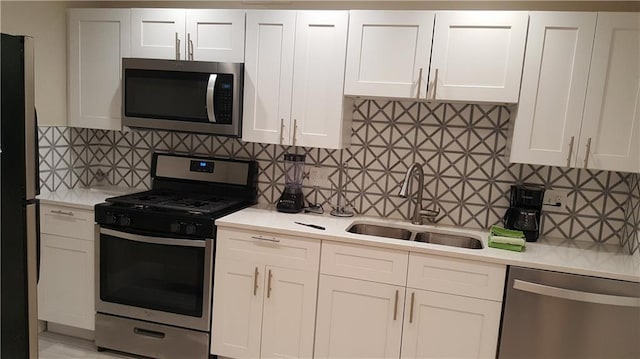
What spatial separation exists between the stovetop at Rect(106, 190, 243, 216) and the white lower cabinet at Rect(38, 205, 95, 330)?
27 centimetres

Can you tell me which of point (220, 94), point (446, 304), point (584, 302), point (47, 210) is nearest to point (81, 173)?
point (47, 210)

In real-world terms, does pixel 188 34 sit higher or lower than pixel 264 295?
higher

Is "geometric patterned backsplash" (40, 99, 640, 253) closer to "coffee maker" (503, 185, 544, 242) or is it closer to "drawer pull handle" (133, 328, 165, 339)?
"coffee maker" (503, 185, 544, 242)

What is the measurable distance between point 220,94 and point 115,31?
897 millimetres

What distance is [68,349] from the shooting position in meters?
2.90

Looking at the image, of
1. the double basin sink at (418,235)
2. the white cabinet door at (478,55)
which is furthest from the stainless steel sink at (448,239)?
the white cabinet door at (478,55)

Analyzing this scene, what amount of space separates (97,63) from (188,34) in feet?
2.30

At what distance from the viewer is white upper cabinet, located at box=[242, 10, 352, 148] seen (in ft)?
8.60

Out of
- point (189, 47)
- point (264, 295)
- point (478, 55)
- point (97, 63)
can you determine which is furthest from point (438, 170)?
point (97, 63)

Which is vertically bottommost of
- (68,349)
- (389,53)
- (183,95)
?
(68,349)

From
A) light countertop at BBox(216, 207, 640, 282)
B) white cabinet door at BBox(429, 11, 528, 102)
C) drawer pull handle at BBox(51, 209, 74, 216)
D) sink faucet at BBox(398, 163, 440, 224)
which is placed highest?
white cabinet door at BBox(429, 11, 528, 102)

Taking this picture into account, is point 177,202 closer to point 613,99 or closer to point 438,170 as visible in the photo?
point 438,170

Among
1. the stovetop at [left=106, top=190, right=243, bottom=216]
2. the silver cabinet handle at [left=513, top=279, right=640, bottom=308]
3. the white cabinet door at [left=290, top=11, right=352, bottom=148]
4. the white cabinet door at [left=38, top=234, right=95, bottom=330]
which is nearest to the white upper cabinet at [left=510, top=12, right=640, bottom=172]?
the silver cabinet handle at [left=513, top=279, right=640, bottom=308]

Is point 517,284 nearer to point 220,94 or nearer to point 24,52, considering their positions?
point 220,94
